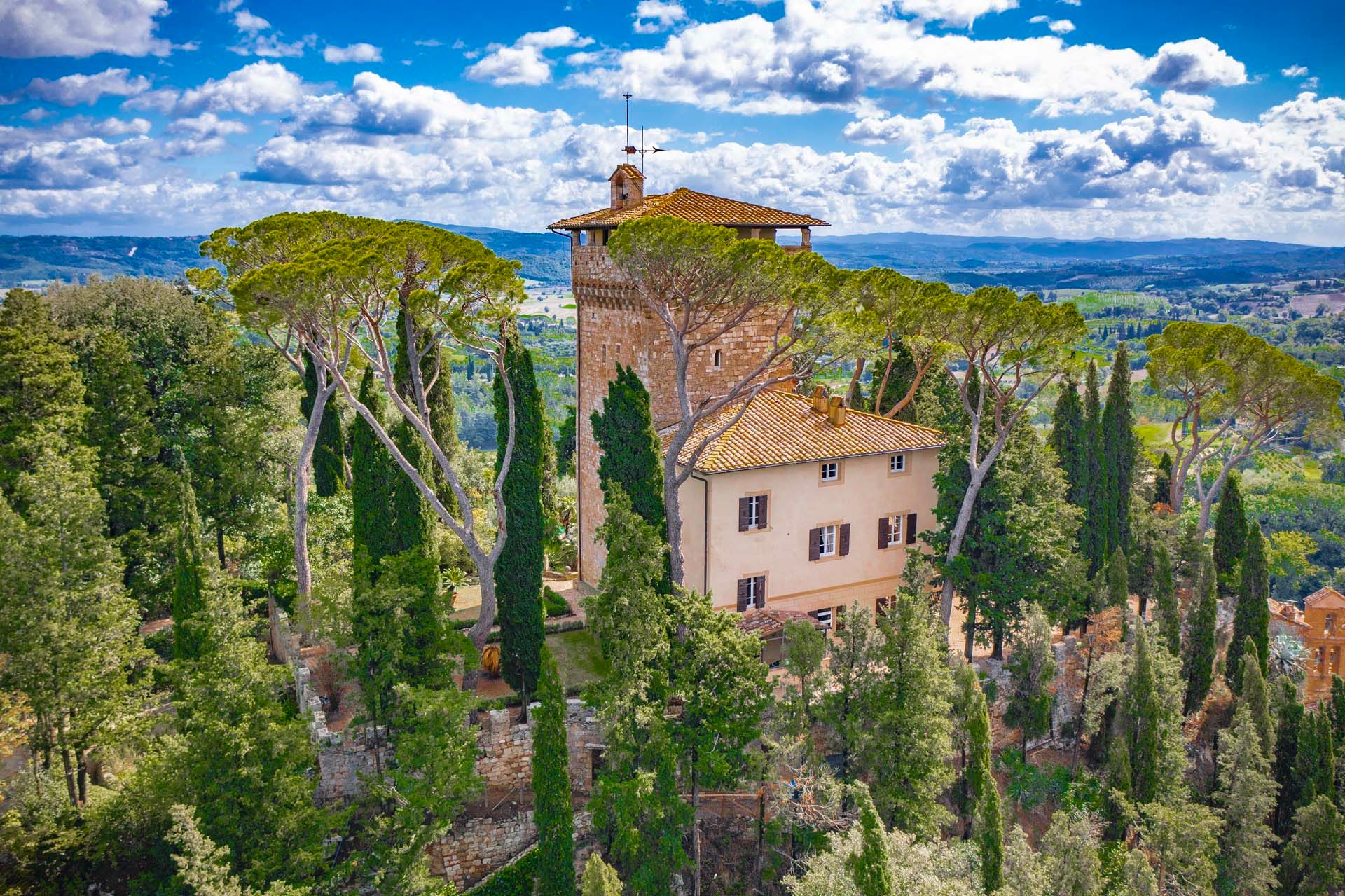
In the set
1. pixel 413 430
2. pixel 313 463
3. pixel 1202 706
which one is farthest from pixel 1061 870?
pixel 313 463

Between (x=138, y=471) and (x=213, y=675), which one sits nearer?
(x=213, y=675)

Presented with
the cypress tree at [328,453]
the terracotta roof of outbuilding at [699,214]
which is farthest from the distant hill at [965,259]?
the terracotta roof of outbuilding at [699,214]

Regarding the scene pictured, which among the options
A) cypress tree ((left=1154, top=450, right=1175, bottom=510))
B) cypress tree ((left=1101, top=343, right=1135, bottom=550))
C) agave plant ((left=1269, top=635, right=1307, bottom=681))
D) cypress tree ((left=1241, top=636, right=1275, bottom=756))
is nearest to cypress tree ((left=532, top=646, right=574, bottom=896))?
cypress tree ((left=1241, top=636, right=1275, bottom=756))

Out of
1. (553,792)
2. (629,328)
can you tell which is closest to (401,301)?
(629,328)

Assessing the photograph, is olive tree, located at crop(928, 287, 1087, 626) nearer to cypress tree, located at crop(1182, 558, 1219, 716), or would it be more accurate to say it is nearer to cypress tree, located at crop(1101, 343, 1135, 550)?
cypress tree, located at crop(1101, 343, 1135, 550)

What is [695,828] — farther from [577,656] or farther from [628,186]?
[628,186]

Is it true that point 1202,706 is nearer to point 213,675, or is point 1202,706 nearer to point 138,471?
point 213,675
